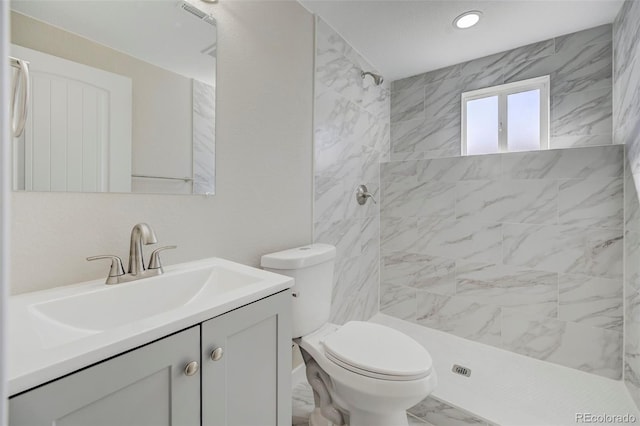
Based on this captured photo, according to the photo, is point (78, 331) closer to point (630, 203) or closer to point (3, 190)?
point (3, 190)

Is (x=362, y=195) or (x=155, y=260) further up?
(x=362, y=195)

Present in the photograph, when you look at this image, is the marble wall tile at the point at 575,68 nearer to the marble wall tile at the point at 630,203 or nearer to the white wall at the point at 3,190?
the marble wall tile at the point at 630,203

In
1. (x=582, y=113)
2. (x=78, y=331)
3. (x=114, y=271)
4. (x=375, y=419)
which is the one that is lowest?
(x=375, y=419)

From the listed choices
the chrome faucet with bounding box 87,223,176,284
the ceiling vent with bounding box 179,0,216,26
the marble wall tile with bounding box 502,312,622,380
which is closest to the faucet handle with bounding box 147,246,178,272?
the chrome faucet with bounding box 87,223,176,284

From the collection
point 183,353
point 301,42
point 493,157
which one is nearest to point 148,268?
point 183,353

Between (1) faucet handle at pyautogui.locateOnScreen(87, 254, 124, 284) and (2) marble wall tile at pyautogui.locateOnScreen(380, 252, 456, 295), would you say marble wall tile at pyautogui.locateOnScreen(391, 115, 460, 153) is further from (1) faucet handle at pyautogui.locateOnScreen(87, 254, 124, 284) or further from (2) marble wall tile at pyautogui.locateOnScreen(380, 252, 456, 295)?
(1) faucet handle at pyautogui.locateOnScreen(87, 254, 124, 284)

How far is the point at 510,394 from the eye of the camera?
162cm

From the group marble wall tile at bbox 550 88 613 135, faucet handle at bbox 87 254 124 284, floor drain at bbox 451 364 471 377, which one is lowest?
floor drain at bbox 451 364 471 377

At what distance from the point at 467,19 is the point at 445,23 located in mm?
126

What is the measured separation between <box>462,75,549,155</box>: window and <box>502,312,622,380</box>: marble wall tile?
124 centimetres

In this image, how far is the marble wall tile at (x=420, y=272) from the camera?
2.26 meters

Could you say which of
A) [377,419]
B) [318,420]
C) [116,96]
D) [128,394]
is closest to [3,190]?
[128,394]

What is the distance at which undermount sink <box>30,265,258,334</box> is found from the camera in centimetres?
76

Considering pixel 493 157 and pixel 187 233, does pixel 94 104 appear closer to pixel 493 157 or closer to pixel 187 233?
pixel 187 233
